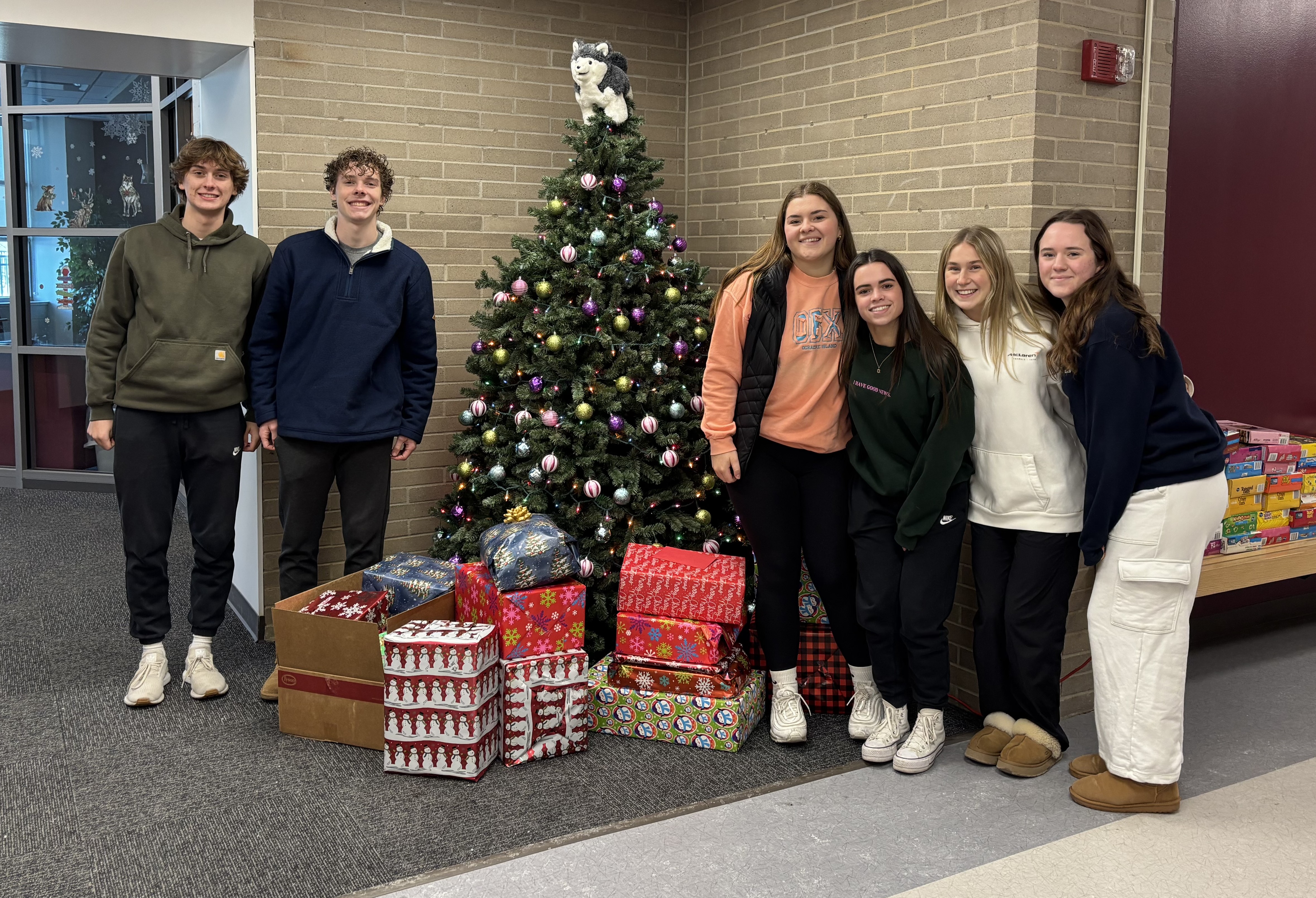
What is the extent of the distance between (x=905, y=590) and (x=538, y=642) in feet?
3.52

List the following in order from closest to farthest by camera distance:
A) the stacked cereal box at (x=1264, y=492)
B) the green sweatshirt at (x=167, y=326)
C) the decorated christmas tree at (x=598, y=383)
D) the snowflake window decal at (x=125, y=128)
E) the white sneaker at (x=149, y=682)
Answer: the green sweatshirt at (x=167, y=326) < the white sneaker at (x=149, y=682) < the decorated christmas tree at (x=598, y=383) < the stacked cereal box at (x=1264, y=492) < the snowflake window decal at (x=125, y=128)

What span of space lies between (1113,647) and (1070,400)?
662 millimetres

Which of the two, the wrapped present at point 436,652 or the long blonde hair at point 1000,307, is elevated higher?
the long blonde hair at point 1000,307

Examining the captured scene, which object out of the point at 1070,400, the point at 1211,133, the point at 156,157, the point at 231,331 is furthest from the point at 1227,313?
the point at 156,157

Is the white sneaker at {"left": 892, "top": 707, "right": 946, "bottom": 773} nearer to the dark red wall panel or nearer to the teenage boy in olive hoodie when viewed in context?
the dark red wall panel

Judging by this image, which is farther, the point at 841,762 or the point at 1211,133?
the point at 1211,133

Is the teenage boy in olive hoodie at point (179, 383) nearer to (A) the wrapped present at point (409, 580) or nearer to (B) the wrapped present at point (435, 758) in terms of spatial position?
(A) the wrapped present at point (409, 580)

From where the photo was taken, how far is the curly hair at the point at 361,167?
350 centimetres

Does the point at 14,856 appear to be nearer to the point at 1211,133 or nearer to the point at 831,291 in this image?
the point at 831,291

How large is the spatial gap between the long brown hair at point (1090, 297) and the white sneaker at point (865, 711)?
1.11 metres

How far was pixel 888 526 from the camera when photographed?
10.6ft

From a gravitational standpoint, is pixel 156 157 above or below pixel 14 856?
above

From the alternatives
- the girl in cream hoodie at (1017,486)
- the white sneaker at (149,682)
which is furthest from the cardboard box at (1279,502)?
the white sneaker at (149,682)

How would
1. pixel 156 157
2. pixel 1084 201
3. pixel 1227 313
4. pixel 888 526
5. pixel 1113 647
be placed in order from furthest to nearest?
pixel 156 157 < pixel 1227 313 < pixel 1084 201 < pixel 888 526 < pixel 1113 647
